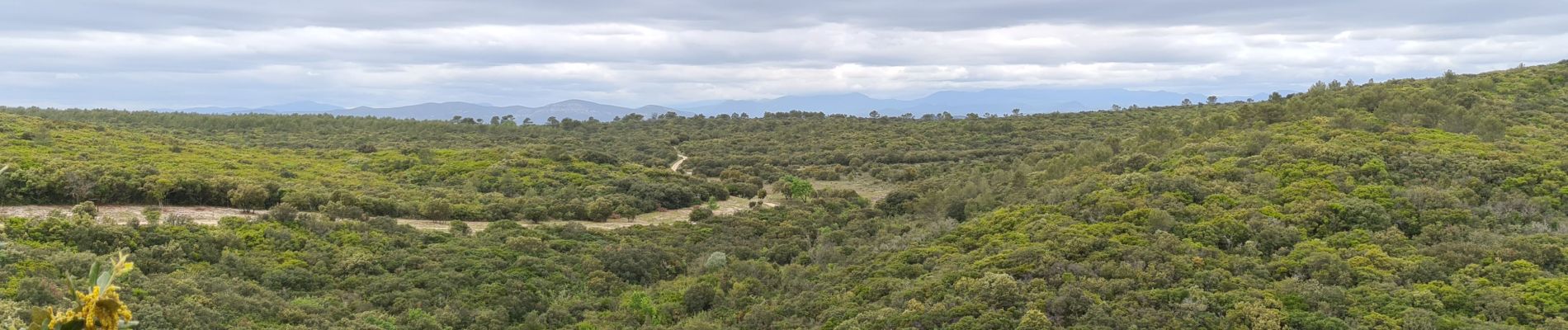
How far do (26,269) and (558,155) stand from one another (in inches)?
1114

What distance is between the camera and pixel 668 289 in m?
19.5

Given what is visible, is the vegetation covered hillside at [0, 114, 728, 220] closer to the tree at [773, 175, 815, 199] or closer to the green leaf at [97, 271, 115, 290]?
the tree at [773, 175, 815, 199]

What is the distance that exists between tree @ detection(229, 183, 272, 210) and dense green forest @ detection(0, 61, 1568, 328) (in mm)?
152

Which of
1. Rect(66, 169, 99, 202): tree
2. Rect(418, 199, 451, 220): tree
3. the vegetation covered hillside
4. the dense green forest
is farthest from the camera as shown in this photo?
Rect(418, 199, 451, 220): tree

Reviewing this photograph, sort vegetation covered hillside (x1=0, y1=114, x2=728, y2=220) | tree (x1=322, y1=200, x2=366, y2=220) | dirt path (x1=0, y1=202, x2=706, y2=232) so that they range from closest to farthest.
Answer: dirt path (x1=0, y1=202, x2=706, y2=232)
vegetation covered hillside (x1=0, y1=114, x2=728, y2=220)
tree (x1=322, y1=200, x2=366, y2=220)

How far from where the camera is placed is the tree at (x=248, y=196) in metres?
23.5

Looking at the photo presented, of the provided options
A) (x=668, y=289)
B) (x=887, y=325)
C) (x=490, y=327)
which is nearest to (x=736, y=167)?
(x=668, y=289)

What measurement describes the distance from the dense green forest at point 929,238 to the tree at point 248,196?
0.50 feet

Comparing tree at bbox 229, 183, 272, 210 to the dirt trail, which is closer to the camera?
tree at bbox 229, 183, 272, 210

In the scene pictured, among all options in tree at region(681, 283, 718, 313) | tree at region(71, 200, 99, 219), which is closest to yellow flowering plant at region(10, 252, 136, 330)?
tree at region(681, 283, 718, 313)

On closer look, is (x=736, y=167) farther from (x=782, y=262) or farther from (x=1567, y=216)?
(x=1567, y=216)

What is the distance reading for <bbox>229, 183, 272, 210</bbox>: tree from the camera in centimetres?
2345

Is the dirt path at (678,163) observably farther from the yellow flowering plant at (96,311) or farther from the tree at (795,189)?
the yellow flowering plant at (96,311)

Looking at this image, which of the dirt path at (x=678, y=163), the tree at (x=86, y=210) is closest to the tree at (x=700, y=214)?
the tree at (x=86, y=210)
